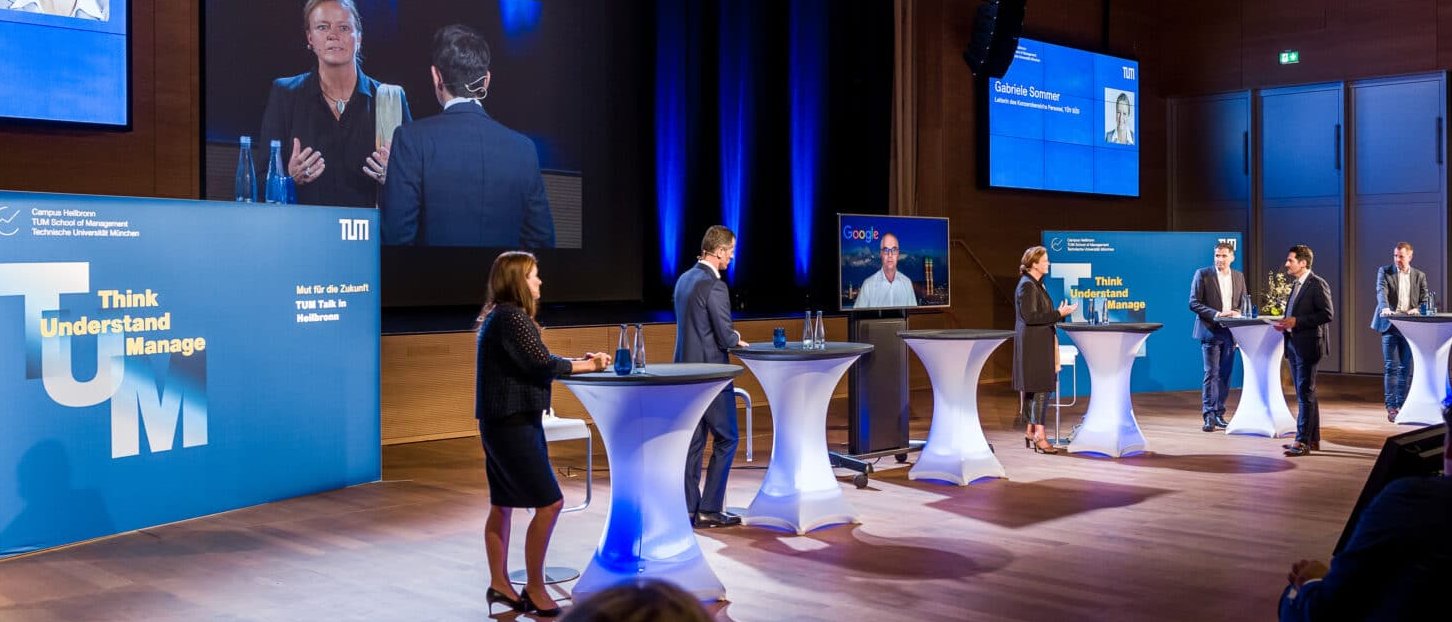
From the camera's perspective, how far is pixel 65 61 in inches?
263

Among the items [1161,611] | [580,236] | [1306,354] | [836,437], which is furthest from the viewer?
[580,236]

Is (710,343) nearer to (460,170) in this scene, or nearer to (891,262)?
(891,262)

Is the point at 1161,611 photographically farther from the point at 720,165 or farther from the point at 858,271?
the point at 720,165

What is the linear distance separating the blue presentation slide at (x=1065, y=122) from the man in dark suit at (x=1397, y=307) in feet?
12.5

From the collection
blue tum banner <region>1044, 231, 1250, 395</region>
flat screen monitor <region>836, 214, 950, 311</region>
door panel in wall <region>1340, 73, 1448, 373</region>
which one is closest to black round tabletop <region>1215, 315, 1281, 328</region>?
flat screen monitor <region>836, 214, 950, 311</region>

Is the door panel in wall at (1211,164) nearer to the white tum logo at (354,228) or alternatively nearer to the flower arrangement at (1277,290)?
the flower arrangement at (1277,290)

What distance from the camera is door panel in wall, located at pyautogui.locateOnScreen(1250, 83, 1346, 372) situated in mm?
12945

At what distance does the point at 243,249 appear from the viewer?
231 inches

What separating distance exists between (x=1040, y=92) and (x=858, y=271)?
6.35m

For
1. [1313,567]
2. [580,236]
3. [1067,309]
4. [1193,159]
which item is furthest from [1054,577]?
[1193,159]

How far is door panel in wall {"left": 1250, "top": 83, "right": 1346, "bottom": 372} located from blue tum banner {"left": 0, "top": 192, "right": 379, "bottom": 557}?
1036 centimetres

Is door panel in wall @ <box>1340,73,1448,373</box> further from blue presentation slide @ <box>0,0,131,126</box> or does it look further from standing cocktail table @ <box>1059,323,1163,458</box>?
blue presentation slide @ <box>0,0,131,126</box>

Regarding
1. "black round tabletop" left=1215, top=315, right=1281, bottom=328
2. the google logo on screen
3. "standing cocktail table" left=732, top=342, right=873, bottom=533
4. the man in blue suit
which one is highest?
the man in blue suit

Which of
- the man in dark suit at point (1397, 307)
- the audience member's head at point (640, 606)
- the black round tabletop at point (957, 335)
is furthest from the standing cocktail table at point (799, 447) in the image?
the man in dark suit at point (1397, 307)
